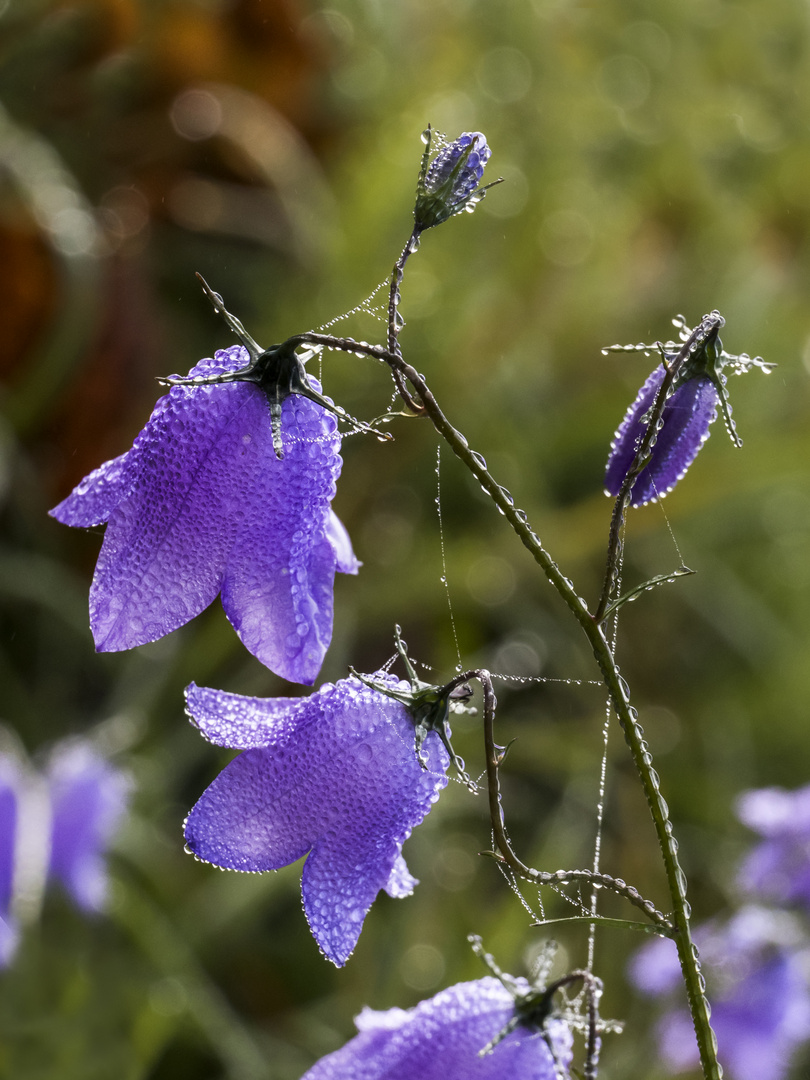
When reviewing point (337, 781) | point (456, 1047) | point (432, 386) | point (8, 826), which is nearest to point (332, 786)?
point (337, 781)

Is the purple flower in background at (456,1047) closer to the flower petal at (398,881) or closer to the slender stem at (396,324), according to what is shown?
the flower petal at (398,881)

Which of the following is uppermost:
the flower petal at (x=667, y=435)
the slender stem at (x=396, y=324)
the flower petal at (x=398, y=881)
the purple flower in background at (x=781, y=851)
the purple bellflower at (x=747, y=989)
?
the slender stem at (x=396, y=324)

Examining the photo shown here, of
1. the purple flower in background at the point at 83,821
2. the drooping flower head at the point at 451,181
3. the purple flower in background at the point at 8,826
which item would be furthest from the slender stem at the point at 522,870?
the purple flower in background at the point at 83,821

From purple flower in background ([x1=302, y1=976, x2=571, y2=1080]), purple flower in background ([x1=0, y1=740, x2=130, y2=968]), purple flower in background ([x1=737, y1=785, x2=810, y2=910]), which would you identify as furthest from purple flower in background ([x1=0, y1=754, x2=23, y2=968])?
purple flower in background ([x1=737, y1=785, x2=810, y2=910])

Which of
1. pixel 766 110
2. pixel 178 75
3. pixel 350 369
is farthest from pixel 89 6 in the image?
pixel 766 110

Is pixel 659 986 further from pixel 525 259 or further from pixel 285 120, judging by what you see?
pixel 285 120

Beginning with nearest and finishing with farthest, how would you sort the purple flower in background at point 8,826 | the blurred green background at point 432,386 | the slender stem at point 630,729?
the slender stem at point 630,729
the purple flower in background at point 8,826
the blurred green background at point 432,386

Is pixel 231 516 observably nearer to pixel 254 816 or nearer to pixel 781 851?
pixel 254 816
